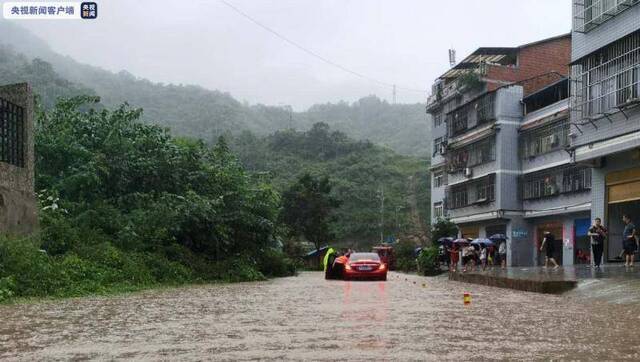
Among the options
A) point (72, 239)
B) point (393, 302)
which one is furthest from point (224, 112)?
point (393, 302)

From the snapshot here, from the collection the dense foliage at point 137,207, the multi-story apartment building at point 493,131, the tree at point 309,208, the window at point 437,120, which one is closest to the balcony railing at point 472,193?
the multi-story apartment building at point 493,131

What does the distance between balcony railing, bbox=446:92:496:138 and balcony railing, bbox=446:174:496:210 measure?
3777 mm

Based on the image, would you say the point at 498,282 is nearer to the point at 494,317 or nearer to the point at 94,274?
the point at 494,317

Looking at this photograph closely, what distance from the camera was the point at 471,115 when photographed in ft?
147

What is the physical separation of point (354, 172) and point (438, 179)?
2284cm

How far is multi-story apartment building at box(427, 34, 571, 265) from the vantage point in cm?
4056

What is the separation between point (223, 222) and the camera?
2558 centimetres

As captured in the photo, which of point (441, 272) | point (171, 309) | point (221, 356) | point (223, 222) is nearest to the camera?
point (221, 356)

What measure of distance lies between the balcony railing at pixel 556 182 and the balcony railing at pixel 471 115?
186 inches

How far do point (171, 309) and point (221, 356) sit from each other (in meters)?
5.69

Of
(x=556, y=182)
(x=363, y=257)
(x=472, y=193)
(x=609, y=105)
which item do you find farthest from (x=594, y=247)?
(x=472, y=193)

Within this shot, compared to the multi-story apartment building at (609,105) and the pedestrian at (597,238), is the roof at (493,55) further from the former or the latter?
the pedestrian at (597,238)

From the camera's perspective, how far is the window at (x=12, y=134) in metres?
16.1

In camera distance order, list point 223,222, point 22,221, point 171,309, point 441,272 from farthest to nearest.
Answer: point 441,272
point 223,222
point 22,221
point 171,309
